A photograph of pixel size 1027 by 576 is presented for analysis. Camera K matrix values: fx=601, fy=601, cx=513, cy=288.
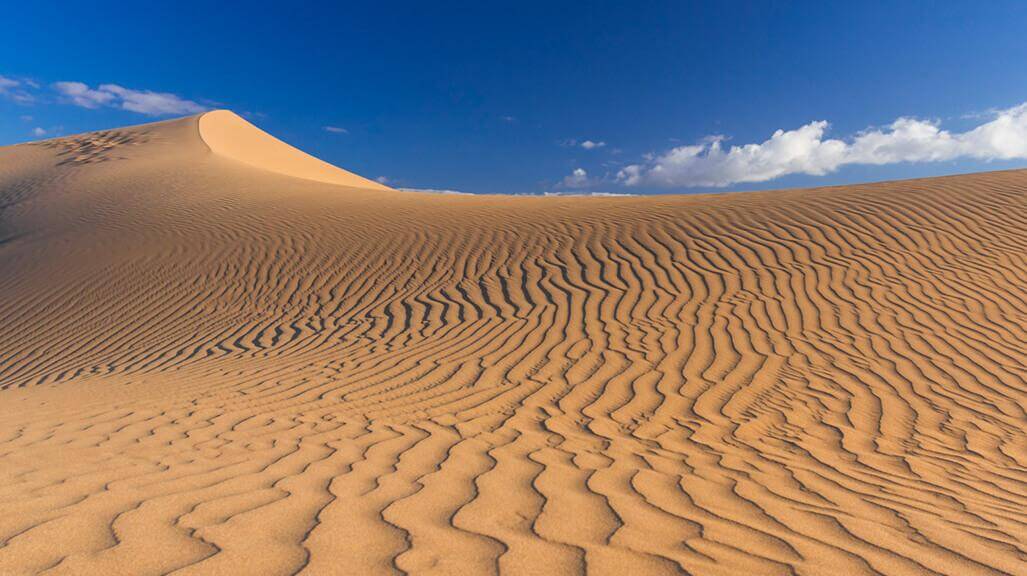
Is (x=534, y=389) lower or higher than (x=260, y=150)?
lower

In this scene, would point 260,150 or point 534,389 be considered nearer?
point 534,389

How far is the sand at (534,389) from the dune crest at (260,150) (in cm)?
1906

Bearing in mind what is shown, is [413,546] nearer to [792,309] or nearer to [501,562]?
[501,562]

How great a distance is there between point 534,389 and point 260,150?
118 ft

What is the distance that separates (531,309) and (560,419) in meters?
3.47

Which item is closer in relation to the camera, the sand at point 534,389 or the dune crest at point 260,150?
the sand at point 534,389

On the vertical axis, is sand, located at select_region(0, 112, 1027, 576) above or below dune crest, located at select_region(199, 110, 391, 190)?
below

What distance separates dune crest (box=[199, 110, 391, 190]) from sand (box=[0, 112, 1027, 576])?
19061 millimetres

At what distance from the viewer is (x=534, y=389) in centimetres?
516

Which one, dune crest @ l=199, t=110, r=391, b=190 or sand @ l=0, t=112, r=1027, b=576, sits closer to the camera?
sand @ l=0, t=112, r=1027, b=576

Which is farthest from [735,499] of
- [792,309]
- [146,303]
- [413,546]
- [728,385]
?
[146,303]

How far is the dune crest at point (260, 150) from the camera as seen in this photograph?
1270 inches

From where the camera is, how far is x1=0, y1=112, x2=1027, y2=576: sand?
222 centimetres

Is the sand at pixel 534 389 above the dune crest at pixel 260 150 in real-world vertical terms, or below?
Result: below
